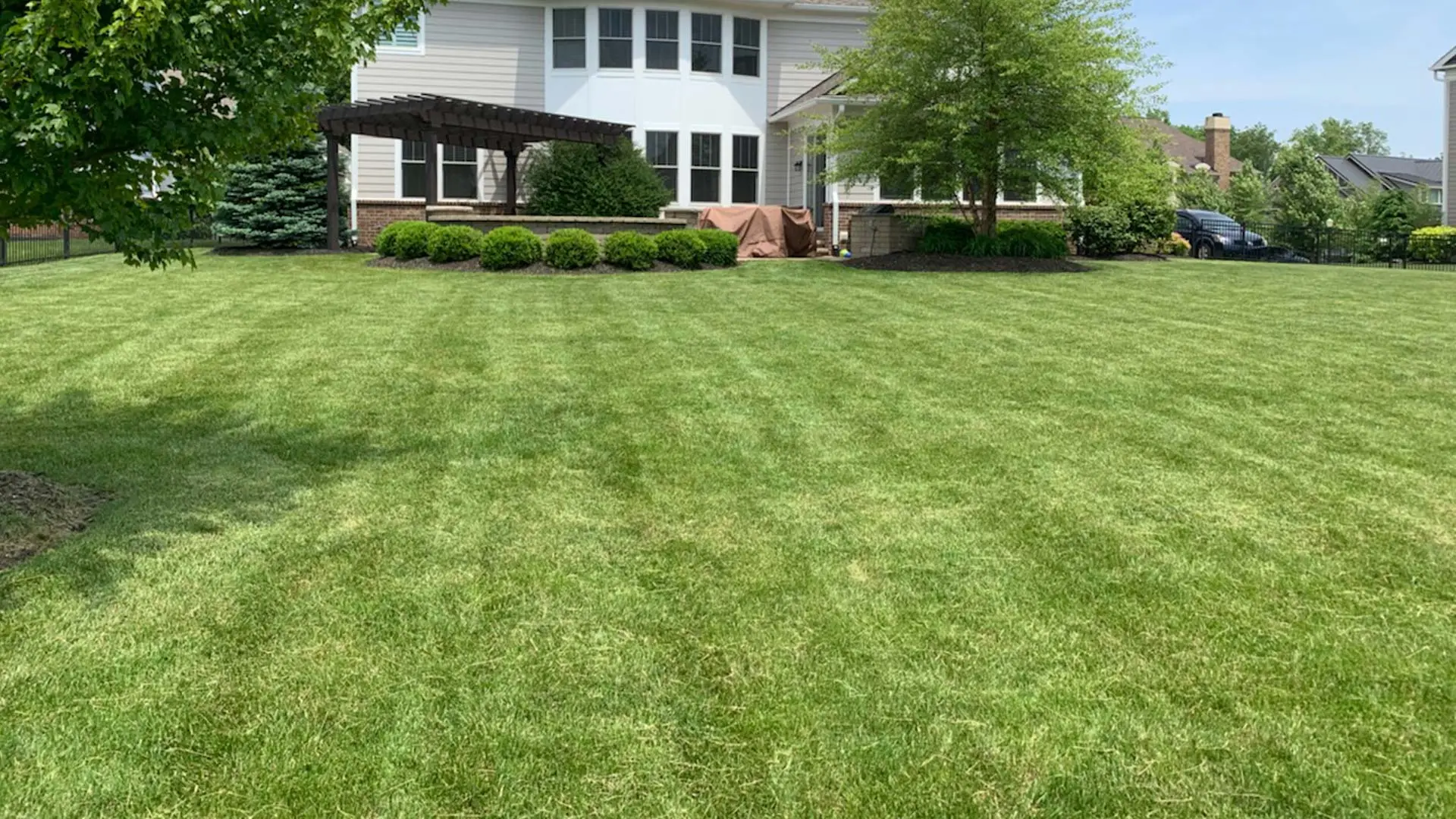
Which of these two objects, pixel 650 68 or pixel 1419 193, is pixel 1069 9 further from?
pixel 1419 193

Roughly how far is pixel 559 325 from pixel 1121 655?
311 inches

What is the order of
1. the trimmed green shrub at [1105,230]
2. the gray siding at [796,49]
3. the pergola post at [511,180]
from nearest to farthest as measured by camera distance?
the pergola post at [511,180] → the trimmed green shrub at [1105,230] → the gray siding at [796,49]

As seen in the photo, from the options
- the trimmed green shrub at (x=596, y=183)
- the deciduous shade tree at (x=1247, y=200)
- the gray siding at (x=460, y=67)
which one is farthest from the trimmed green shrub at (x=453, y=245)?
the deciduous shade tree at (x=1247, y=200)

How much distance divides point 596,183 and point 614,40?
421 centimetres

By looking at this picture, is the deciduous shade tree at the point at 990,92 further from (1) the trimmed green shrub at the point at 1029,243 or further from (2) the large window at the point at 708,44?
(2) the large window at the point at 708,44

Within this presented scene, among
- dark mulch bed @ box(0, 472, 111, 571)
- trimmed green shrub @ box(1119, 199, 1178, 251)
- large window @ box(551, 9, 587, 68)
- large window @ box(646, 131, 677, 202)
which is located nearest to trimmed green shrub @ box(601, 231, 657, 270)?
large window @ box(646, 131, 677, 202)

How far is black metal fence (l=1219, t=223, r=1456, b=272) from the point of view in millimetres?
24453

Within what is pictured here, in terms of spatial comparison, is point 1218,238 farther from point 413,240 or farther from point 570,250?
point 413,240

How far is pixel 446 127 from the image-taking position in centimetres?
1941

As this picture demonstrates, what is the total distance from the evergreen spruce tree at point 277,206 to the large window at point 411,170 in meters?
1.88

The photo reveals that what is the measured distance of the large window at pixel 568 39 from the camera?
23.5 meters

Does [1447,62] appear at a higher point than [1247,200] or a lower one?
higher

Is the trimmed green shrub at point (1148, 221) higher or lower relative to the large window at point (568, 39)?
lower

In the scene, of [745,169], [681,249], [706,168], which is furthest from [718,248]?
[745,169]
